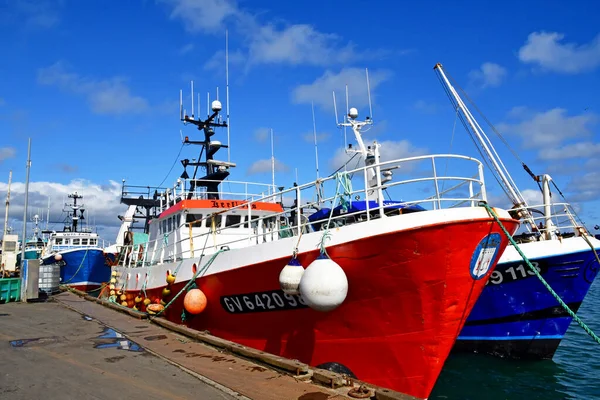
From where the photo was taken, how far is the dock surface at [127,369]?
5.00 metres

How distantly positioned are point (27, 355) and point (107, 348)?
3.70 feet

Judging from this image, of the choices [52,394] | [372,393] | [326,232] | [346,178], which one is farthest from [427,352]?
[52,394]

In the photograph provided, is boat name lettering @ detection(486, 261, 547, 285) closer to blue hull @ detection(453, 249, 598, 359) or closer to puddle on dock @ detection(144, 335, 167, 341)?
blue hull @ detection(453, 249, 598, 359)

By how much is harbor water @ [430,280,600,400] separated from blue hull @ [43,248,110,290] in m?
22.3

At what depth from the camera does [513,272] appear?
32.3 ft

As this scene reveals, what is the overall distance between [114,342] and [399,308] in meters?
5.07

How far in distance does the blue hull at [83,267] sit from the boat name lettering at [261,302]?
20.9 meters

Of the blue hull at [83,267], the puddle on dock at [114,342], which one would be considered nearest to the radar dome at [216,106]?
the puddle on dock at [114,342]

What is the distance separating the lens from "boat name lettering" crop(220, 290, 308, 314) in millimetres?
6742

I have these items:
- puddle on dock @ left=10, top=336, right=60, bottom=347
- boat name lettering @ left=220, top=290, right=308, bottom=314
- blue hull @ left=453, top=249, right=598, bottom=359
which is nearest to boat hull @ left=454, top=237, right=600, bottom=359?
blue hull @ left=453, top=249, right=598, bottom=359

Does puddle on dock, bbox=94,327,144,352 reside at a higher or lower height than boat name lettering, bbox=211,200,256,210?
lower

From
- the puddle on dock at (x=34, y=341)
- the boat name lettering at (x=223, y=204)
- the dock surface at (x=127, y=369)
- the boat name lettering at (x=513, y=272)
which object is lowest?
the dock surface at (x=127, y=369)

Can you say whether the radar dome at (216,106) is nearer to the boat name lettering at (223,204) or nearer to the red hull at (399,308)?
the boat name lettering at (223,204)

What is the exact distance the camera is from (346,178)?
6738 mm
